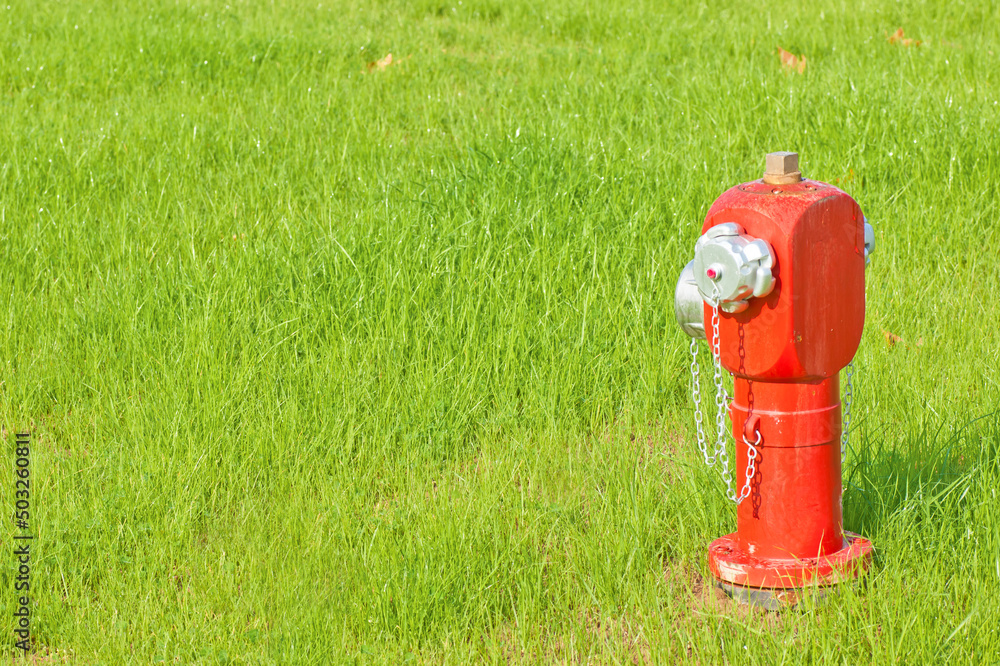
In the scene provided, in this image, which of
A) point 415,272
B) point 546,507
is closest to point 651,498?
point 546,507

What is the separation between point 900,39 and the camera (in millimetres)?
6051

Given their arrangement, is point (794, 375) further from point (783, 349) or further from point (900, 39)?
point (900, 39)

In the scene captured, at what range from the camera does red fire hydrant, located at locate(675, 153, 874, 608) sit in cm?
198

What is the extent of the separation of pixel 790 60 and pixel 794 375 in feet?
14.2

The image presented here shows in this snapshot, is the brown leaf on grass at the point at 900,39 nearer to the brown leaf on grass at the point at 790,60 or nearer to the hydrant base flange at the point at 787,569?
the brown leaf on grass at the point at 790,60

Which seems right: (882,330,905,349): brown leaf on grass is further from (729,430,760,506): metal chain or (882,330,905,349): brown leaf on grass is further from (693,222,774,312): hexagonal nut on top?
(693,222,774,312): hexagonal nut on top

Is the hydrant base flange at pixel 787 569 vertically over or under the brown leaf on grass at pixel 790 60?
under

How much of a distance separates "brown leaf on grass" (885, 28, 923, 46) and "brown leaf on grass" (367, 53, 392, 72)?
306 centimetres

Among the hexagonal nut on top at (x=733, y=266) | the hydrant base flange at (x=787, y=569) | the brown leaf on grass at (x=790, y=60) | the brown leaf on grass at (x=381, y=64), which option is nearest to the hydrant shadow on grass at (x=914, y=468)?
the hydrant base flange at (x=787, y=569)

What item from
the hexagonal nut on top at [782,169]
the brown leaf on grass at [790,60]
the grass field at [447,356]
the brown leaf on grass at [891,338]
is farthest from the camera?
the brown leaf on grass at [790,60]

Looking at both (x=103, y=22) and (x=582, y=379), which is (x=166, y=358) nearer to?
(x=582, y=379)

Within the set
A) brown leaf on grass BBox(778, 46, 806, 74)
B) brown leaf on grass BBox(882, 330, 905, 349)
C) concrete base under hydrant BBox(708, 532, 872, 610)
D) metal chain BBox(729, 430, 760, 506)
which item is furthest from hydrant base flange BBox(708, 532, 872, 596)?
brown leaf on grass BBox(778, 46, 806, 74)

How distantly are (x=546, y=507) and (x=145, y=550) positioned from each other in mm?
1079

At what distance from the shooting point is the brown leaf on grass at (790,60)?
5703 mm
